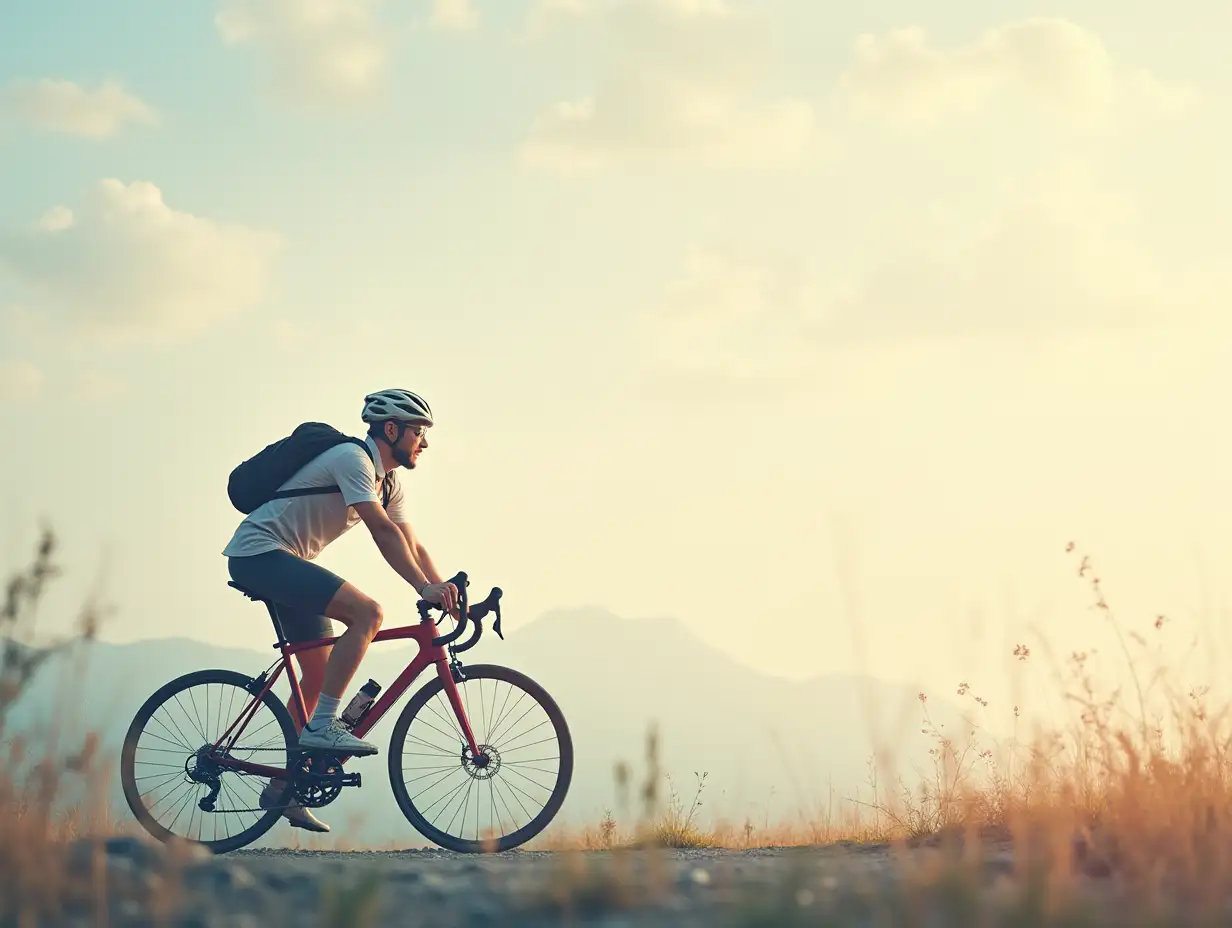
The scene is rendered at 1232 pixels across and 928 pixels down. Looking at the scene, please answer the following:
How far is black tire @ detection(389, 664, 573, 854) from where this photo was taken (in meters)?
7.33

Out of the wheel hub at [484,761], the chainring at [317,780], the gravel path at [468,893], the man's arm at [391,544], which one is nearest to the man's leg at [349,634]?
the man's arm at [391,544]

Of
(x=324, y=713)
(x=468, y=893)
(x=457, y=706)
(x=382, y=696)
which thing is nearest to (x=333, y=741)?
(x=324, y=713)

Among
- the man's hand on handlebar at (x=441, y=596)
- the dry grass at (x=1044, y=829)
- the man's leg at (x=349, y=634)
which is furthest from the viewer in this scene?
the man's hand on handlebar at (x=441, y=596)

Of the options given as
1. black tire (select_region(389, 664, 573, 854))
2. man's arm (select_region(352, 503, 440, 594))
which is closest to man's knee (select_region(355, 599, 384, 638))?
man's arm (select_region(352, 503, 440, 594))

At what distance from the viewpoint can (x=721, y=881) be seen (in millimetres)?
4543

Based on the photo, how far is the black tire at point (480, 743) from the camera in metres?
7.33

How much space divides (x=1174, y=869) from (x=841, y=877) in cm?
109

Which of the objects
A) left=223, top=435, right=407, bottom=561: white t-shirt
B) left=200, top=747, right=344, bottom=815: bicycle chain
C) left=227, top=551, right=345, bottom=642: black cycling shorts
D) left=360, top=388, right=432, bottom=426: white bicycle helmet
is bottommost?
left=200, top=747, right=344, bottom=815: bicycle chain

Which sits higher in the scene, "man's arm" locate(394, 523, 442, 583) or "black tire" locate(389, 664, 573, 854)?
"man's arm" locate(394, 523, 442, 583)

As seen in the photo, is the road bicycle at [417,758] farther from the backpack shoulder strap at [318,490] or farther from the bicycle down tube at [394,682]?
the backpack shoulder strap at [318,490]

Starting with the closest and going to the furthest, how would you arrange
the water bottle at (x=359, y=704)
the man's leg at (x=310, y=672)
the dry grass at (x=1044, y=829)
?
the dry grass at (x=1044, y=829) < the water bottle at (x=359, y=704) < the man's leg at (x=310, y=672)

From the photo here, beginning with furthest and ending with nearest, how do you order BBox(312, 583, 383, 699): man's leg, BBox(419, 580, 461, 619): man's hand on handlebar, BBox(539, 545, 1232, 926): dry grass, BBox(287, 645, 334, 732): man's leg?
BBox(287, 645, 334, 732): man's leg
BBox(419, 580, 461, 619): man's hand on handlebar
BBox(312, 583, 383, 699): man's leg
BBox(539, 545, 1232, 926): dry grass

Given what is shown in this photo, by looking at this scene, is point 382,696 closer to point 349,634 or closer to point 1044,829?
point 349,634

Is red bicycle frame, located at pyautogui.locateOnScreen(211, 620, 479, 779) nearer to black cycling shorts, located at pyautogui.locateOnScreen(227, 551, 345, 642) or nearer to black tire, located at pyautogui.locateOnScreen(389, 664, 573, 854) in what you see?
black tire, located at pyautogui.locateOnScreen(389, 664, 573, 854)
